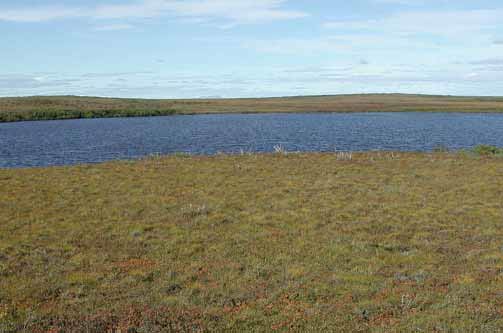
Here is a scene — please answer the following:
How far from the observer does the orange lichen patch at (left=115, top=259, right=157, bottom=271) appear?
14.7m

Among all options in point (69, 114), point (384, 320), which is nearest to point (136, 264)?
point (384, 320)

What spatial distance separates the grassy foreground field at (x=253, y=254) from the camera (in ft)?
36.5

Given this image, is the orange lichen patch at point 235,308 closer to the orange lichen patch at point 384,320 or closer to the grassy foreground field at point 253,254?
the grassy foreground field at point 253,254

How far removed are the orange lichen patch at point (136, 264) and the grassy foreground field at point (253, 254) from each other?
59mm

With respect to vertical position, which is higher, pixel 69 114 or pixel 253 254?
pixel 69 114

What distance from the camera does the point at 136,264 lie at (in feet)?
49.1

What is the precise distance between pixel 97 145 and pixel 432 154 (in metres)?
39.2

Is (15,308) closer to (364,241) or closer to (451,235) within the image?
(364,241)

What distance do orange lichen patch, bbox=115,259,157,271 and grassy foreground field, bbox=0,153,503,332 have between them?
0.06m

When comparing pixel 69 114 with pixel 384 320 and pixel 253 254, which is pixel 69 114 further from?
pixel 384 320

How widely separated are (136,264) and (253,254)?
3.51 meters

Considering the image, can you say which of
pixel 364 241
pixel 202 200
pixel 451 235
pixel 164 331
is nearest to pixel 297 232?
pixel 364 241

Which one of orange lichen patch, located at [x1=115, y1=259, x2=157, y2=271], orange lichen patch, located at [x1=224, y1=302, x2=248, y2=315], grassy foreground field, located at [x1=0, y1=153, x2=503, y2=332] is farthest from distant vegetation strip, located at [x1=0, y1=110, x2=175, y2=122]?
orange lichen patch, located at [x1=224, y1=302, x2=248, y2=315]

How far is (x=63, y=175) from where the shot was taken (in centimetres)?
3275
